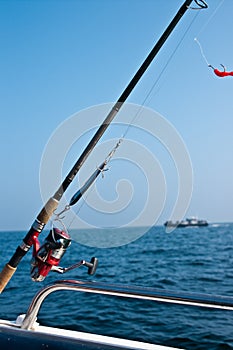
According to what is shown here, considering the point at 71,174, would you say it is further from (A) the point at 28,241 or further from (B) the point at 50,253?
(B) the point at 50,253

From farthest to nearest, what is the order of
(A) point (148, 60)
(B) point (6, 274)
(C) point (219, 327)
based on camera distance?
(C) point (219, 327)
(A) point (148, 60)
(B) point (6, 274)

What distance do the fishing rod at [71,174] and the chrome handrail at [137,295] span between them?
23.6 inches

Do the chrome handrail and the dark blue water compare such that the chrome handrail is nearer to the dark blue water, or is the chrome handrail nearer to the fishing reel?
the fishing reel

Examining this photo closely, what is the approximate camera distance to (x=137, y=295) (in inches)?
74.1

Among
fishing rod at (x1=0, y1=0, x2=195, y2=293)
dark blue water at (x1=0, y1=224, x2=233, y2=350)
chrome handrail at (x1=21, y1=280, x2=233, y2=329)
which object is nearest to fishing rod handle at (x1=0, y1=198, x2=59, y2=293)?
fishing rod at (x1=0, y1=0, x2=195, y2=293)

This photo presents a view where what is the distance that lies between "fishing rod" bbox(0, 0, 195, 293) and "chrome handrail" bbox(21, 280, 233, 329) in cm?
60

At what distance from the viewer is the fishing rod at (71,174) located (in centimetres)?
258

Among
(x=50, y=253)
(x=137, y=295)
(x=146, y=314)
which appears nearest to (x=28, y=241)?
(x=50, y=253)

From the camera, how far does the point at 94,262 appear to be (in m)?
2.30

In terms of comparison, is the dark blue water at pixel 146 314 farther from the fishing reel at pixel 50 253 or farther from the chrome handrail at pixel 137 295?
the chrome handrail at pixel 137 295

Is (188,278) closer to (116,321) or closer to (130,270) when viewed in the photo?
(130,270)

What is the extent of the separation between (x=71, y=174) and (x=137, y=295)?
1.23 m

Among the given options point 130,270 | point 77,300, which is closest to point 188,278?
point 130,270

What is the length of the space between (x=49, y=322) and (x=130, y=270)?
7.15m
